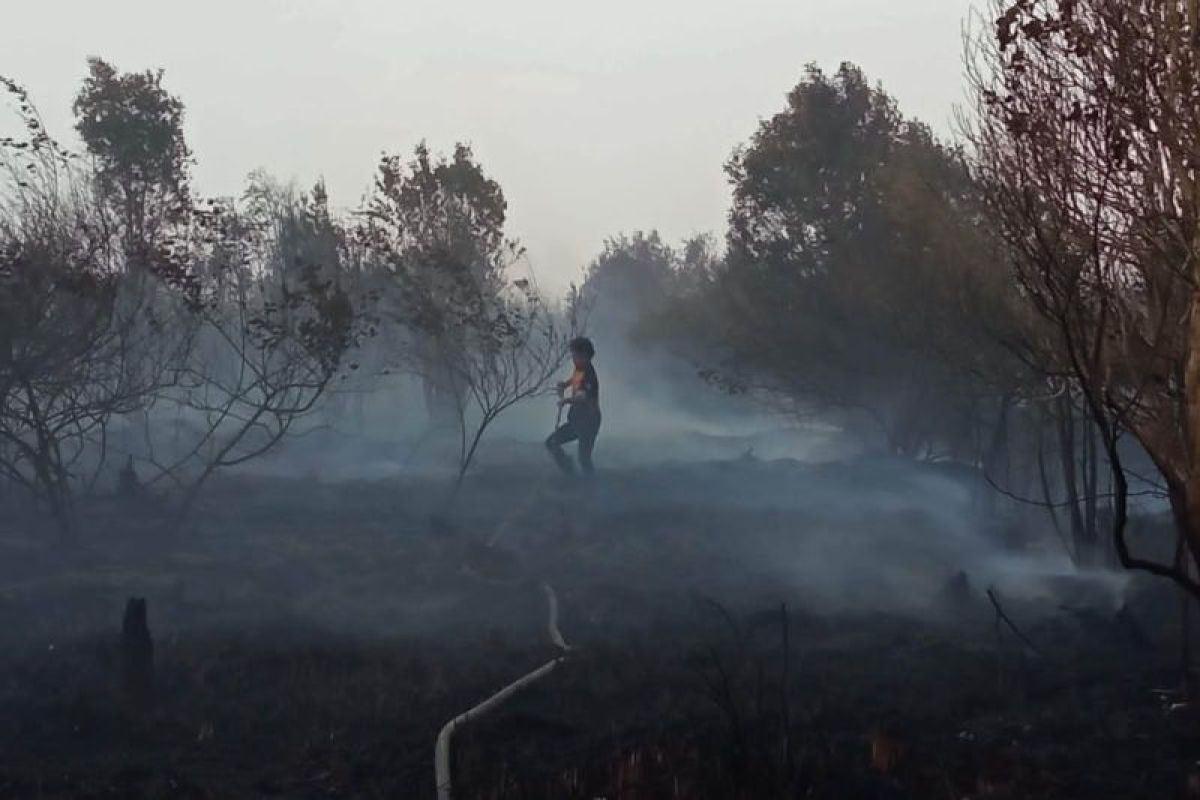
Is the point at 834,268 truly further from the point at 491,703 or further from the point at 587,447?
the point at 491,703

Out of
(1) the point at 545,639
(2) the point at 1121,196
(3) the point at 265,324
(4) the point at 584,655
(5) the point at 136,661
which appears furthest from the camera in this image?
(3) the point at 265,324

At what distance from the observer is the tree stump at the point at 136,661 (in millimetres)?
9586

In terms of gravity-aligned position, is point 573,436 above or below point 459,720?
above

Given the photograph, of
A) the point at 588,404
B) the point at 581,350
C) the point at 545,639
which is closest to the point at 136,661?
the point at 545,639

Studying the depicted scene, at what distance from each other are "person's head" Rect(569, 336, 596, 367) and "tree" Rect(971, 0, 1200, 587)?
11785 mm

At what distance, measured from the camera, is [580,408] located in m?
19.8

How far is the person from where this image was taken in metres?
19.2

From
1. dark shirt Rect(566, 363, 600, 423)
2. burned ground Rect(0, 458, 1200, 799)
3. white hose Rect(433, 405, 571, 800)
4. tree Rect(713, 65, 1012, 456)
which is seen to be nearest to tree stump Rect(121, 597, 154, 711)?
burned ground Rect(0, 458, 1200, 799)

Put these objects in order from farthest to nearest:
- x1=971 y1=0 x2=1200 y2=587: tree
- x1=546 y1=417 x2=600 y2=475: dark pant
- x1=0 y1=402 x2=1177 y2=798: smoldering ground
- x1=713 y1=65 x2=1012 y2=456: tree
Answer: x1=713 y1=65 x2=1012 y2=456: tree < x1=546 y1=417 x2=600 y2=475: dark pant < x1=0 y1=402 x2=1177 y2=798: smoldering ground < x1=971 y1=0 x2=1200 y2=587: tree

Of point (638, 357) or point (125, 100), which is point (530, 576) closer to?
point (125, 100)

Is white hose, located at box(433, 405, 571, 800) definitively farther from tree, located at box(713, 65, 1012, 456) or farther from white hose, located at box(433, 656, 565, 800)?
tree, located at box(713, 65, 1012, 456)

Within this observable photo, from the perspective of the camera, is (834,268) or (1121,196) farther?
(834,268)

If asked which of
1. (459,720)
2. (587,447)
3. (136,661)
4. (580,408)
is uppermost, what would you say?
(580,408)

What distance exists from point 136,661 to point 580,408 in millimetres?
10649
